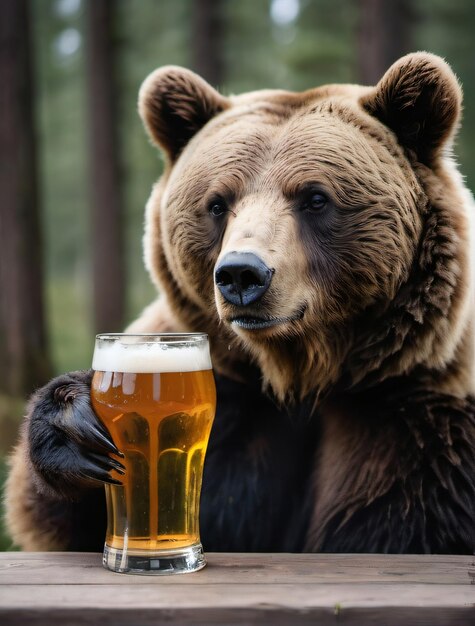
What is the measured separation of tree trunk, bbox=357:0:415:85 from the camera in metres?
8.29

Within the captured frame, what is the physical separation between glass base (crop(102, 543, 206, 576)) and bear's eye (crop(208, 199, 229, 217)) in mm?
1237

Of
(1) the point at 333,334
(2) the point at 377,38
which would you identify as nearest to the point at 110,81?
(2) the point at 377,38

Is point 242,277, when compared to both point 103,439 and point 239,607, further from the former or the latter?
point 239,607

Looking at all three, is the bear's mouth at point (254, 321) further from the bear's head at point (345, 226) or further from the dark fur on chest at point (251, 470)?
the dark fur on chest at point (251, 470)

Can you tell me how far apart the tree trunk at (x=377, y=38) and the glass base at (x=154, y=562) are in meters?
6.73

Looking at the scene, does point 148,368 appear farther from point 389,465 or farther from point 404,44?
point 404,44

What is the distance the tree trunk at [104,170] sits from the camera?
13086 millimetres

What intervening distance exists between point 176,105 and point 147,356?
1.51 metres

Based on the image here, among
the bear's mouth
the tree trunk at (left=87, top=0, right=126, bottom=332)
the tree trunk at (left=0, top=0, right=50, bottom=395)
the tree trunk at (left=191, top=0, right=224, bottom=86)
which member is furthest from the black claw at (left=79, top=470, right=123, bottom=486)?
the tree trunk at (left=87, top=0, right=126, bottom=332)

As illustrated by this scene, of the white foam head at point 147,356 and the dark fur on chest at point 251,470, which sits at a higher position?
the white foam head at point 147,356

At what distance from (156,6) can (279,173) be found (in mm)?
14500

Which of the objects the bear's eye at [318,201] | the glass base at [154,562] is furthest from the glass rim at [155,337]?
the bear's eye at [318,201]

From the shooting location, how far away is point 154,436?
2.06 meters

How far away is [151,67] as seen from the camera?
16297 millimetres
